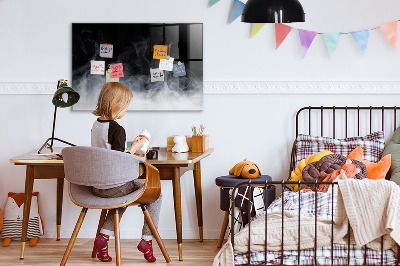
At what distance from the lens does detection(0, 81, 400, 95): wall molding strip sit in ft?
14.4

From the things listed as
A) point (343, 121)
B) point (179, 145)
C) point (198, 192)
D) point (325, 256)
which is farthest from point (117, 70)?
point (325, 256)

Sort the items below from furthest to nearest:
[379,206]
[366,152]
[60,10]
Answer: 1. [60,10]
2. [366,152]
3. [379,206]

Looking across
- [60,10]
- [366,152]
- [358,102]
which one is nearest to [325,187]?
[366,152]

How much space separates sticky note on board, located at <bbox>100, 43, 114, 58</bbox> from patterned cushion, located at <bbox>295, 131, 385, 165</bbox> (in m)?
1.47

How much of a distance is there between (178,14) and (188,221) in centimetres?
150

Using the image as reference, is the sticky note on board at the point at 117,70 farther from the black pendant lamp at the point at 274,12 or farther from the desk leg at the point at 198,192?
the black pendant lamp at the point at 274,12

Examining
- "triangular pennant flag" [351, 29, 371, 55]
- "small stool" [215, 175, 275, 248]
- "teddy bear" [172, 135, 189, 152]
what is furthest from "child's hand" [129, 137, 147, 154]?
"triangular pennant flag" [351, 29, 371, 55]

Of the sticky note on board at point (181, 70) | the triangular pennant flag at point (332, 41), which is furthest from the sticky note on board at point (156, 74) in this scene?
the triangular pennant flag at point (332, 41)

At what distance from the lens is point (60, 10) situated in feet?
14.7

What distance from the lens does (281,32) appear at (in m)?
4.39

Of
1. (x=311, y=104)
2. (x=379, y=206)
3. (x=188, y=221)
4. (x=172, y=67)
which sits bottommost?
(x=188, y=221)

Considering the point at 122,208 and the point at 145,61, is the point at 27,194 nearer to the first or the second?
the point at 122,208

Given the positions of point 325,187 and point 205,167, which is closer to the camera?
point 325,187

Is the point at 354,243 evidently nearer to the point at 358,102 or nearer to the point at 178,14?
the point at 358,102
